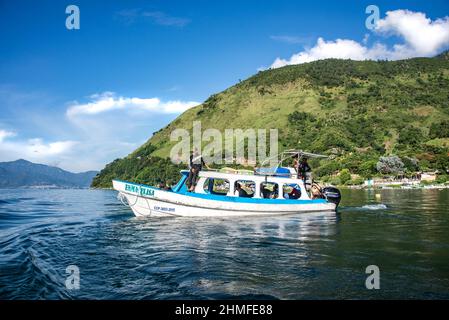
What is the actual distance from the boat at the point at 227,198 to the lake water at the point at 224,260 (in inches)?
88.7

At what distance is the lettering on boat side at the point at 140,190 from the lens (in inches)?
955

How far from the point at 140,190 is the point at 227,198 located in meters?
5.88

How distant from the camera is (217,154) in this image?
174 meters

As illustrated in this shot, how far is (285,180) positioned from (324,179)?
104326 mm

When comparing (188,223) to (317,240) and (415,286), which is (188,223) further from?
(415,286)

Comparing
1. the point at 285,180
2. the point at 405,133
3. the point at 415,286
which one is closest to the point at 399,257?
the point at 415,286

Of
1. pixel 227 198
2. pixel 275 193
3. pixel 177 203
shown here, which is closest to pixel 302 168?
pixel 275 193

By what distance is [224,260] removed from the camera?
13031mm

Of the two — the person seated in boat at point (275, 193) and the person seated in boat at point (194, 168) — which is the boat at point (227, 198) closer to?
the person seated in boat at point (275, 193)

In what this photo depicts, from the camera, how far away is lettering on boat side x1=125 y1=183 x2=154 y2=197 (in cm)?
2427

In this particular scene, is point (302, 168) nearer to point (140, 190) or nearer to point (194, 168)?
point (194, 168)

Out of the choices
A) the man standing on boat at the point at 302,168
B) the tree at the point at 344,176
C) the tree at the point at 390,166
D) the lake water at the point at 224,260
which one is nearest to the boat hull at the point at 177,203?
the lake water at the point at 224,260

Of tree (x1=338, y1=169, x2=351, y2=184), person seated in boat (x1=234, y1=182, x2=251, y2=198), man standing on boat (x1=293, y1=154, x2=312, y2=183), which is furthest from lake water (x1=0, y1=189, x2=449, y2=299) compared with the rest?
tree (x1=338, y1=169, x2=351, y2=184)
